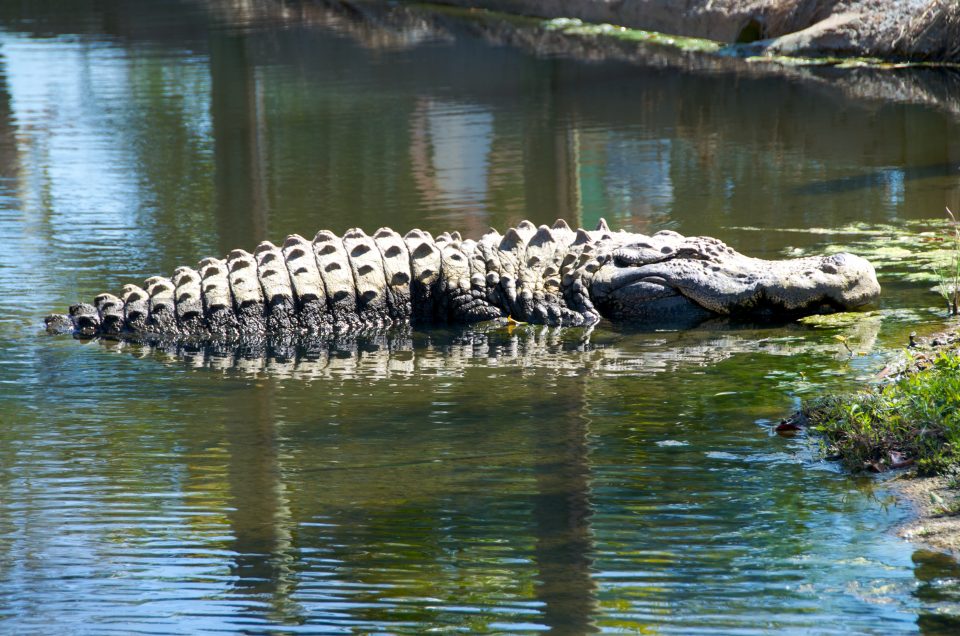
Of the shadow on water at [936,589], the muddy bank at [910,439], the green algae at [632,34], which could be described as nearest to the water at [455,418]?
the shadow on water at [936,589]

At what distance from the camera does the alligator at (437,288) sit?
25.4 feet

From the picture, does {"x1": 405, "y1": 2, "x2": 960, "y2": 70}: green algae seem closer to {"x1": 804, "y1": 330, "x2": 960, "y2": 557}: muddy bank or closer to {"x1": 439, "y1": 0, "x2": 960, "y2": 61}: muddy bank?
{"x1": 439, "y1": 0, "x2": 960, "y2": 61}: muddy bank

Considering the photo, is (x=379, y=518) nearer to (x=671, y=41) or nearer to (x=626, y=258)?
(x=626, y=258)

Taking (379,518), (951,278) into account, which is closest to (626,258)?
(951,278)

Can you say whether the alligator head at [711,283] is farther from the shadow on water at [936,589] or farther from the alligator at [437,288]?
the shadow on water at [936,589]

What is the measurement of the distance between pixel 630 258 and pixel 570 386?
1.71 meters

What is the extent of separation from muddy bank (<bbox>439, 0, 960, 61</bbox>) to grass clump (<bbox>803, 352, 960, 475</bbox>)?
1310cm

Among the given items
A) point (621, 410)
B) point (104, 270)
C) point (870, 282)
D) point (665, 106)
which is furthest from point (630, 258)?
point (665, 106)

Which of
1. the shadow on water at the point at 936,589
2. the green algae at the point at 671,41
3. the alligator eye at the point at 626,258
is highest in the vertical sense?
the green algae at the point at 671,41

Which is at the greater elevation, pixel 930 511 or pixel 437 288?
pixel 437 288

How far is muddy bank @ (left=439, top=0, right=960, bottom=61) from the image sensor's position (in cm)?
1734

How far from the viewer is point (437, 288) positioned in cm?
805

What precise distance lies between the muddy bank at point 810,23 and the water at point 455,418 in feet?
11.8

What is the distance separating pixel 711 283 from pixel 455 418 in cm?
234
